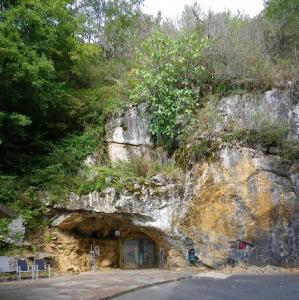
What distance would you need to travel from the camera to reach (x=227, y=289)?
1119 cm

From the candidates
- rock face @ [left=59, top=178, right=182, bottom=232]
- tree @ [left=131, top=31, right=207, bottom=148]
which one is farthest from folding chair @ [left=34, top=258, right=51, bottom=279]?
tree @ [left=131, top=31, right=207, bottom=148]

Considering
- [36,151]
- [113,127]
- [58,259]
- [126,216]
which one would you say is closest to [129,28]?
[113,127]

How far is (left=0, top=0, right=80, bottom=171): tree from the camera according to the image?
1512cm

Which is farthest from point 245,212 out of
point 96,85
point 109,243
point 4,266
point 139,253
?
point 96,85

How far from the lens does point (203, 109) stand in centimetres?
1823

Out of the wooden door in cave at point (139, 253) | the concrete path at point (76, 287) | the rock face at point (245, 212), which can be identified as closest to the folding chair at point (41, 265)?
the concrete path at point (76, 287)

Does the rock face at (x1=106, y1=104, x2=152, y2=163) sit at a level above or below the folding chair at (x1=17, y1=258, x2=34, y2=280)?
above

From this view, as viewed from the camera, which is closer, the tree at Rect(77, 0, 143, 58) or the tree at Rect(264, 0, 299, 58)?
the tree at Rect(264, 0, 299, 58)

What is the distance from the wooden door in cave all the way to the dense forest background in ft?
12.0

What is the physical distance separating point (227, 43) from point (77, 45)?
23.7 ft

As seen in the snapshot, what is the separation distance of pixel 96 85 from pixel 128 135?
4.57 metres

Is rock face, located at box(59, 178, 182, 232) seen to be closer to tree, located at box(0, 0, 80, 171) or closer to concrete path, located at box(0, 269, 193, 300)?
concrete path, located at box(0, 269, 193, 300)

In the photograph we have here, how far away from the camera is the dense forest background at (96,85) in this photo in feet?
52.7

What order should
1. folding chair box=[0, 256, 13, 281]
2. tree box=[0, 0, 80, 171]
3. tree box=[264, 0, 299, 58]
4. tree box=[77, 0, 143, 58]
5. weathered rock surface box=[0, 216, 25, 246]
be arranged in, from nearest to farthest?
folding chair box=[0, 256, 13, 281]
tree box=[0, 0, 80, 171]
weathered rock surface box=[0, 216, 25, 246]
tree box=[264, 0, 299, 58]
tree box=[77, 0, 143, 58]
